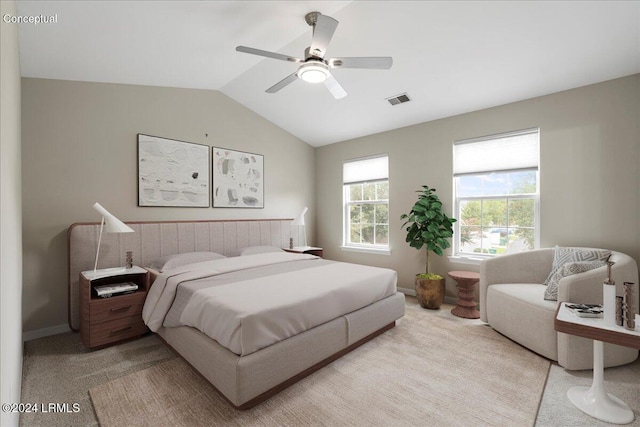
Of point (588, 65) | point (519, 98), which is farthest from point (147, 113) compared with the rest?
point (588, 65)

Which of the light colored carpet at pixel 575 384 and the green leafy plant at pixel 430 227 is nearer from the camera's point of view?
the light colored carpet at pixel 575 384

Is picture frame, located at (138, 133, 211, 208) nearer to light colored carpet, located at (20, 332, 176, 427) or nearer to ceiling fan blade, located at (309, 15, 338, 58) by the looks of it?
light colored carpet, located at (20, 332, 176, 427)

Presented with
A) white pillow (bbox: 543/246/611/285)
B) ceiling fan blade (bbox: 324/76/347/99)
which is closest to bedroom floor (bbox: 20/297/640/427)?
white pillow (bbox: 543/246/611/285)

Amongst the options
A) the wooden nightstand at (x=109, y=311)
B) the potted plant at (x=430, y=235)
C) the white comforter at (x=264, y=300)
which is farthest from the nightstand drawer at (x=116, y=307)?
the potted plant at (x=430, y=235)

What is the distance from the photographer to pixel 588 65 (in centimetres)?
276

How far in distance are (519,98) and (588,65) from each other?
2.24ft

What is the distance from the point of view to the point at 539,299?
2562 mm

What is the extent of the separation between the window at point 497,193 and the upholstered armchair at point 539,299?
1.69 feet

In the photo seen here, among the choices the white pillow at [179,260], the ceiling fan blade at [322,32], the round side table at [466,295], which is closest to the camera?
the ceiling fan blade at [322,32]

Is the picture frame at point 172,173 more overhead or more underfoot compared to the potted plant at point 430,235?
more overhead

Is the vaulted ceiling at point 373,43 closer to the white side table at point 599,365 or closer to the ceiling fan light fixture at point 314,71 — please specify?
the ceiling fan light fixture at point 314,71

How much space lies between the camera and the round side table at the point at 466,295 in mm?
3389

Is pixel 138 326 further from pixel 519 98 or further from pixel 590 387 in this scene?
pixel 519 98

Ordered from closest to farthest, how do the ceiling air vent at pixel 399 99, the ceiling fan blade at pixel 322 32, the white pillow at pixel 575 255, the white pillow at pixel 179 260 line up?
the ceiling fan blade at pixel 322 32 → the white pillow at pixel 575 255 → the white pillow at pixel 179 260 → the ceiling air vent at pixel 399 99
